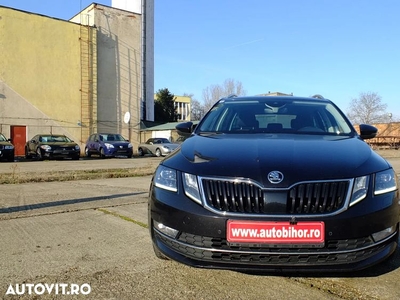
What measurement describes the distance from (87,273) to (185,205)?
1.01 metres

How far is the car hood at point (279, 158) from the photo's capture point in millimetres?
2396

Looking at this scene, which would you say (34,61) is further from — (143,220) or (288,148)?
(288,148)

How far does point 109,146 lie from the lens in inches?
859

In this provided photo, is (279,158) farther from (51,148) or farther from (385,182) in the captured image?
(51,148)

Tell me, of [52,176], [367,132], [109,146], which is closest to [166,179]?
[367,132]

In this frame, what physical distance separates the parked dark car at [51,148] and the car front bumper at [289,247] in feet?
59.6

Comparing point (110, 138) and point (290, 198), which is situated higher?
point (290, 198)

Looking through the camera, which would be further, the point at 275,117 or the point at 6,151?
the point at 6,151

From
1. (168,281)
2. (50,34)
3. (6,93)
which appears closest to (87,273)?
(168,281)

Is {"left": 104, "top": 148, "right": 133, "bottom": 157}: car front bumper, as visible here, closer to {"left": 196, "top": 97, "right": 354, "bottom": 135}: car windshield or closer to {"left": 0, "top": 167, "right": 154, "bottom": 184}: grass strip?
{"left": 0, "top": 167, "right": 154, "bottom": 184}: grass strip

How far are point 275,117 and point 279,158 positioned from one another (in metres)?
1.43

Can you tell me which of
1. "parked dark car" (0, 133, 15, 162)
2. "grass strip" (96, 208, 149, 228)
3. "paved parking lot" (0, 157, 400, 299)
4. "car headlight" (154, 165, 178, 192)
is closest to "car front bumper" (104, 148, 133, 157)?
"parked dark car" (0, 133, 15, 162)

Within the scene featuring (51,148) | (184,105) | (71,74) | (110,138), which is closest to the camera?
(51,148)

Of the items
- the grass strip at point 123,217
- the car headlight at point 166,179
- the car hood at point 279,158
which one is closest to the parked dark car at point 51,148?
the grass strip at point 123,217
